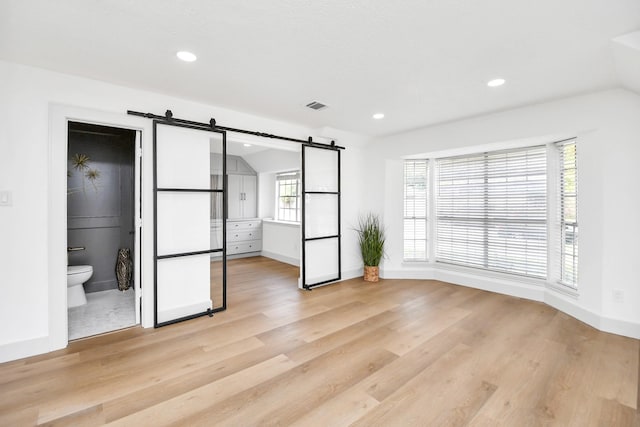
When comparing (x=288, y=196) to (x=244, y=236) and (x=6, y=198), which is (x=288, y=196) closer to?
(x=244, y=236)

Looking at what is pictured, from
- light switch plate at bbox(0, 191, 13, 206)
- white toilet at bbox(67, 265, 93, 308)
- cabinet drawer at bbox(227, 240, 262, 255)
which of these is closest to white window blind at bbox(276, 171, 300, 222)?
cabinet drawer at bbox(227, 240, 262, 255)

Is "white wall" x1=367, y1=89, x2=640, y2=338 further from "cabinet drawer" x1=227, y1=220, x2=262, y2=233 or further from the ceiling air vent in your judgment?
"cabinet drawer" x1=227, y1=220, x2=262, y2=233

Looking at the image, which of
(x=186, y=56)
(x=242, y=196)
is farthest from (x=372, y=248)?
(x=186, y=56)

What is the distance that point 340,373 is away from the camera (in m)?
2.31

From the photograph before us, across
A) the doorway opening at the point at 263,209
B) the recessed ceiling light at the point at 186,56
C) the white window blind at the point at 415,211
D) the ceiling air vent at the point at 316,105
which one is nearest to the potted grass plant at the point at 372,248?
the white window blind at the point at 415,211

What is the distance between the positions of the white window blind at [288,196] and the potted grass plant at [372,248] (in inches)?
82.4

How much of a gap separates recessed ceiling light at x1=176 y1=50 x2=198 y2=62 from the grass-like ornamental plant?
3606mm

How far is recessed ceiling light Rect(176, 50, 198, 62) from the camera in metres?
2.36

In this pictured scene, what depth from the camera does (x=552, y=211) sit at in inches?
152

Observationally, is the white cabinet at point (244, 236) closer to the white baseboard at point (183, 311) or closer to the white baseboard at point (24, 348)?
the white baseboard at point (183, 311)

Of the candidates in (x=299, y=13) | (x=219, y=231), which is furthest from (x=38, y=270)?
(x=299, y=13)

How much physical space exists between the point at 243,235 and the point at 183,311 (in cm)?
373

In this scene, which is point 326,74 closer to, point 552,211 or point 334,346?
point 334,346

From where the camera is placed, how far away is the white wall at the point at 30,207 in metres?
2.48
